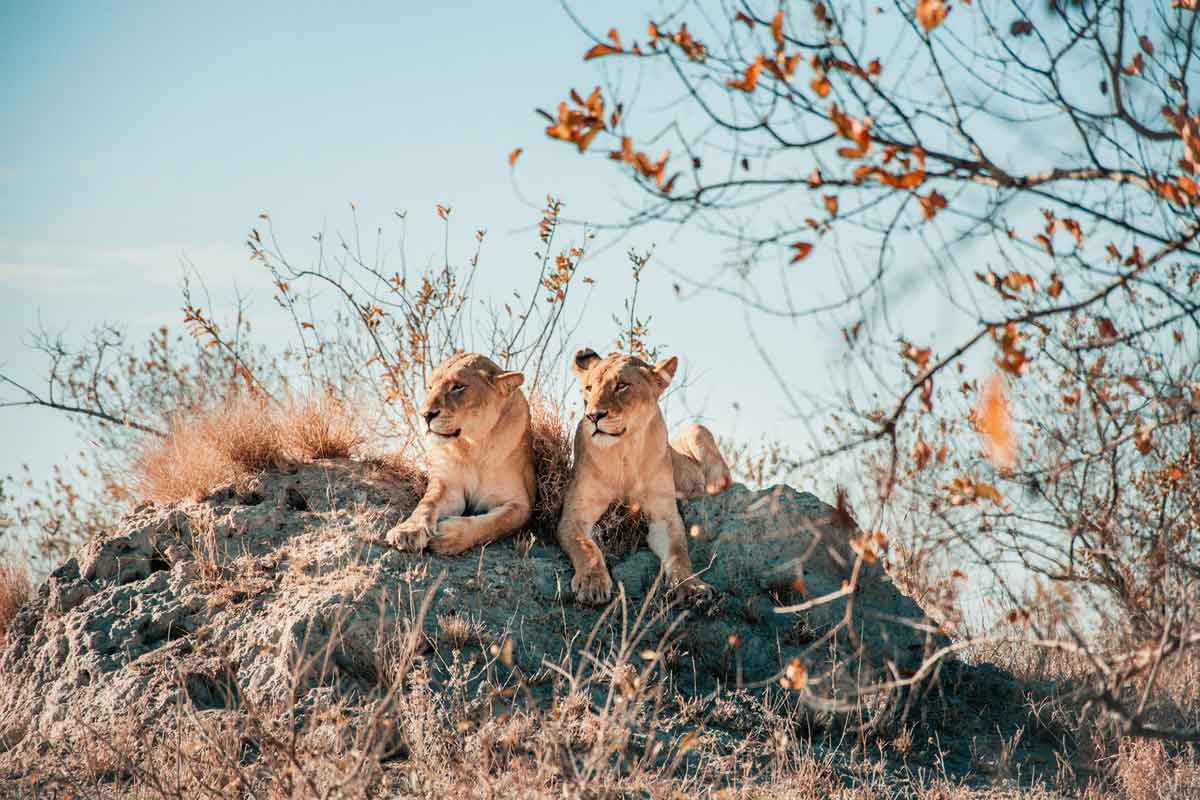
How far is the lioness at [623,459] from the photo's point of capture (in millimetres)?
7762

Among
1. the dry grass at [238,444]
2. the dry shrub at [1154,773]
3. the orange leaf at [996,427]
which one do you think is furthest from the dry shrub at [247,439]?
the dry shrub at [1154,773]

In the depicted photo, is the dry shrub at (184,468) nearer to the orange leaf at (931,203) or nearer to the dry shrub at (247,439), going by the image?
the dry shrub at (247,439)

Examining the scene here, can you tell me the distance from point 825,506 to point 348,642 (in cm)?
322

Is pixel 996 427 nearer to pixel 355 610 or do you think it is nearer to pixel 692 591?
pixel 692 591

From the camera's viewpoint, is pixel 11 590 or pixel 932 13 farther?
pixel 11 590

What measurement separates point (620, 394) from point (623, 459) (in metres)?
0.43

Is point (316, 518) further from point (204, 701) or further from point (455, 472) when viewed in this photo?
point (204, 701)

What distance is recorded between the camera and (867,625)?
24.9 feet

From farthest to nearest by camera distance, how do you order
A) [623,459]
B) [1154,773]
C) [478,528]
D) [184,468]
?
[184,468], [623,459], [478,528], [1154,773]

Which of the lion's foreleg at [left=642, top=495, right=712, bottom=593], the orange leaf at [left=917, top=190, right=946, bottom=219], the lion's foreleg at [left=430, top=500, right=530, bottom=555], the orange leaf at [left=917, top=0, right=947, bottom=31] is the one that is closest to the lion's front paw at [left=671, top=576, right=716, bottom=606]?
the lion's foreleg at [left=642, top=495, right=712, bottom=593]

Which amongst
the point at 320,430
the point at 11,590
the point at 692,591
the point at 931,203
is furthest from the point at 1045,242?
the point at 11,590

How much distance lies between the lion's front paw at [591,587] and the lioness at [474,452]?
0.76 m

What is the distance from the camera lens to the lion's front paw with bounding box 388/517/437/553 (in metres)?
7.32

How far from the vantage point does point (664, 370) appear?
26.4 feet
